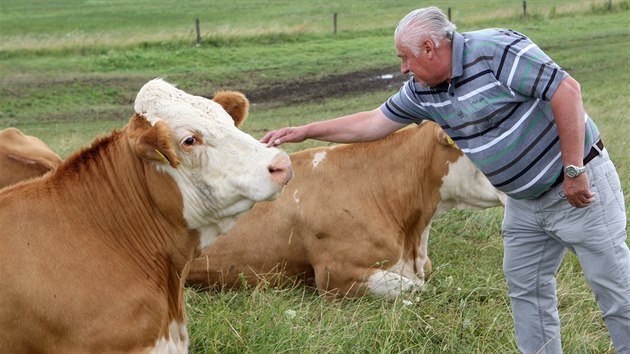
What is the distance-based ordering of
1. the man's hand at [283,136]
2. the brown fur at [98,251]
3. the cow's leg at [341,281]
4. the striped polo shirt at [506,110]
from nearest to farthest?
1. the brown fur at [98,251]
2. the striped polo shirt at [506,110]
3. the man's hand at [283,136]
4. the cow's leg at [341,281]

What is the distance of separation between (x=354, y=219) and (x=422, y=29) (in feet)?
7.81

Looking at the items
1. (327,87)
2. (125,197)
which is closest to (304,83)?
(327,87)

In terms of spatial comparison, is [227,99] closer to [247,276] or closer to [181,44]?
[247,276]

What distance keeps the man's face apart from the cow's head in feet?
7.03

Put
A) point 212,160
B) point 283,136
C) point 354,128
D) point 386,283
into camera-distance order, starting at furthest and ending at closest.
Answer: point 386,283, point 354,128, point 283,136, point 212,160

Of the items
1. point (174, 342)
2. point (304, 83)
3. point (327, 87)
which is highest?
point (174, 342)

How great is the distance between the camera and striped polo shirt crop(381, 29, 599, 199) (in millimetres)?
4363

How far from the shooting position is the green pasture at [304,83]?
5305 millimetres

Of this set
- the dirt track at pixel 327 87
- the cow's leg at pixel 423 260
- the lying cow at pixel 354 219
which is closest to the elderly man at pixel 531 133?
the lying cow at pixel 354 219

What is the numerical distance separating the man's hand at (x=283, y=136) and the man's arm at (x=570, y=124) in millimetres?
1563

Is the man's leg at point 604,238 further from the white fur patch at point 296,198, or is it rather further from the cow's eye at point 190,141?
the white fur patch at point 296,198

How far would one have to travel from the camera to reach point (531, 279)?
16.4 feet

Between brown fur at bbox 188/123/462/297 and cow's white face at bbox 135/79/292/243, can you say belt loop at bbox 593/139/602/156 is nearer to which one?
cow's white face at bbox 135/79/292/243

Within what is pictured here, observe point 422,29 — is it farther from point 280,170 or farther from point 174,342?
point 174,342
